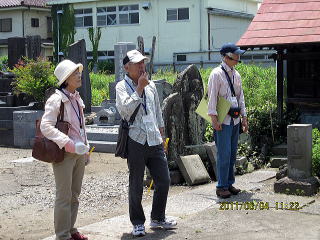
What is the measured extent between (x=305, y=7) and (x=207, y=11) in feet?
76.0

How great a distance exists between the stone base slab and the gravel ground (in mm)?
1440

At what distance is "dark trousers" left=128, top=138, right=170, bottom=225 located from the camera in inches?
219

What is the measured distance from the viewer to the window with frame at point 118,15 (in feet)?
119

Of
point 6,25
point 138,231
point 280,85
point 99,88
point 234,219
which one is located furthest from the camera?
point 6,25

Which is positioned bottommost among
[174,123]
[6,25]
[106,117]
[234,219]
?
[234,219]

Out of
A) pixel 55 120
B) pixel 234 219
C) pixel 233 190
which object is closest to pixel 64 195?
pixel 55 120

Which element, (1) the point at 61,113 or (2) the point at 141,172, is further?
(2) the point at 141,172

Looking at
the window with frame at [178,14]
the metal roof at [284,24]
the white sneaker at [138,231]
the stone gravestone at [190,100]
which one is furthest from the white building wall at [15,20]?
the white sneaker at [138,231]

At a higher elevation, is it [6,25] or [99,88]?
[6,25]

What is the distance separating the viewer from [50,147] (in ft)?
16.9

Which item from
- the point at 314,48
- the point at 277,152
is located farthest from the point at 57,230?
the point at 314,48

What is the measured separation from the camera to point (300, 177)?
7.50 m

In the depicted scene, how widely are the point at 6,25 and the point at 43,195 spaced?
3638cm

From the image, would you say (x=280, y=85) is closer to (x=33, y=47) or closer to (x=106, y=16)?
(x=33, y=47)
